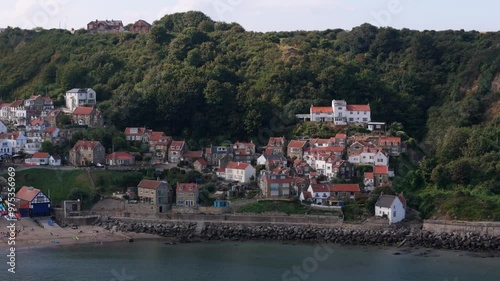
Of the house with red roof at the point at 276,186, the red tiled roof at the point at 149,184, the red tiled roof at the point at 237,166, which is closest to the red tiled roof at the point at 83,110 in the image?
the red tiled roof at the point at 149,184

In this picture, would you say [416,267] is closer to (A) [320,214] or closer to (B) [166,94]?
(A) [320,214]

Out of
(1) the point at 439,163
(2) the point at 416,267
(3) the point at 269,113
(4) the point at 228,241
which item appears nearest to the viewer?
(2) the point at 416,267

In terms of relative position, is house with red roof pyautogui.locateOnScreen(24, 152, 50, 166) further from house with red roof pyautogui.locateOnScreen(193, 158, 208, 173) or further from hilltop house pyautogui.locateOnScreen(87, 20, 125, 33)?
hilltop house pyautogui.locateOnScreen(87, 20, 125, 33)

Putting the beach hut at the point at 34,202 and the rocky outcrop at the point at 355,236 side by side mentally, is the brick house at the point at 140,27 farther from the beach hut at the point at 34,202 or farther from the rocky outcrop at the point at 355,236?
the rocky outcrop at the point at 355,236

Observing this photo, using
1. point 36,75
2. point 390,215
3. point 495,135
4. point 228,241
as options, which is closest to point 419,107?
point 495,135

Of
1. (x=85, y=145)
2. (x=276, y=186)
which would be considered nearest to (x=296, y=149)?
(x=276, y=186)

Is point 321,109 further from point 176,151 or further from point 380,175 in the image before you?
point 176,151

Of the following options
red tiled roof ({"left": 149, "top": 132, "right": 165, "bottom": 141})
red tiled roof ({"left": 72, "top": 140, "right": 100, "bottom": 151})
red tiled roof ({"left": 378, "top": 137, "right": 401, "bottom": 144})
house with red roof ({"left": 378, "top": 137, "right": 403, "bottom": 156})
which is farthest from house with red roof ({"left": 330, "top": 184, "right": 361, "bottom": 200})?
red tiled roof ({"left": 72, "top": 140, "right": 100, "bottom": 151})
